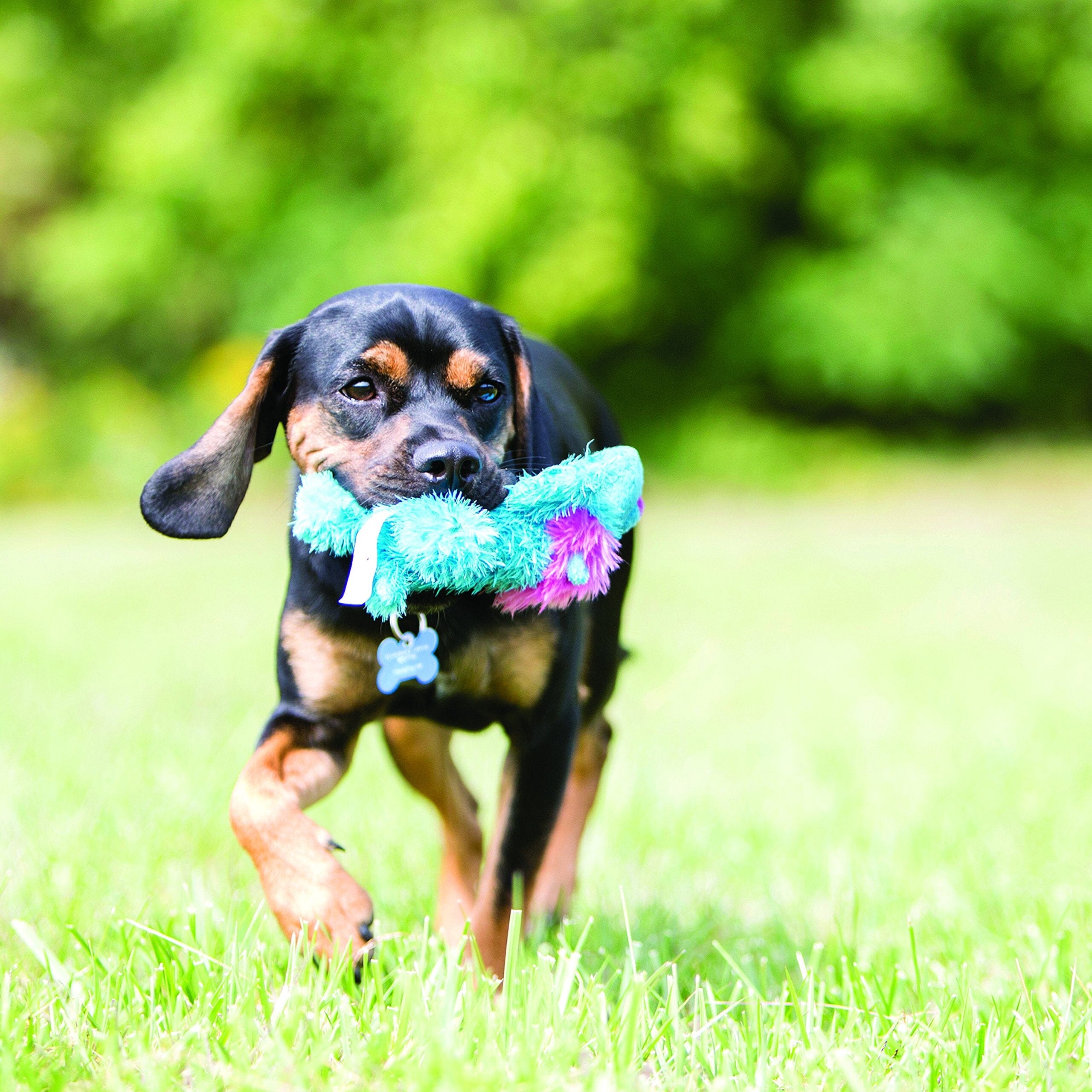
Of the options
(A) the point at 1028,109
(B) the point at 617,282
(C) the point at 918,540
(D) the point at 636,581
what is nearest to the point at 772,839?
(D) the point at 636,581

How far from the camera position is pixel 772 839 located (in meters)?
3.78

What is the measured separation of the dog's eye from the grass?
3.77 feet

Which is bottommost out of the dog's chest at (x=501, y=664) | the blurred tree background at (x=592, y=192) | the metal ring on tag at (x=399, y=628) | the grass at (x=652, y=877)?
the grass at (x=652, y=877)

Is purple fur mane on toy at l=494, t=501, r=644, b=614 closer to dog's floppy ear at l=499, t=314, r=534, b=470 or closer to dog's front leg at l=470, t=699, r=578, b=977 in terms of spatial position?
dog's front leg at l=470, t=699, r=578, b=977

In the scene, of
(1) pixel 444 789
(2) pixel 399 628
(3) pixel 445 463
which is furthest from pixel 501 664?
(1) pixel 444 789

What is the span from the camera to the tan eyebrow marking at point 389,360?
2.83 m

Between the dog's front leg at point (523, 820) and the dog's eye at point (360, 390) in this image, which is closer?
the dog's front leg at point (523, 820)

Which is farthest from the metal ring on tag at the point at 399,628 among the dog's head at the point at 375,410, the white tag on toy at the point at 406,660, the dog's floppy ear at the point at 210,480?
the dog's floppy ear at the point at 210,480

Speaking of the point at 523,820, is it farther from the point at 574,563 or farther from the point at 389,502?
the point at 389,502

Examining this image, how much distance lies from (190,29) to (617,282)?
7.88 meters

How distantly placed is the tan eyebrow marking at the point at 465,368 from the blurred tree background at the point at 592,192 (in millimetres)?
14015

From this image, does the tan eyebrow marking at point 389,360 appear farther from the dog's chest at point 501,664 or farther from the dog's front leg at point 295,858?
the dog's front leg at point 295,858

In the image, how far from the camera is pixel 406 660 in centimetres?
252

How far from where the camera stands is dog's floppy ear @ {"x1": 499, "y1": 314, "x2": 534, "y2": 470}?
10.1 feet
